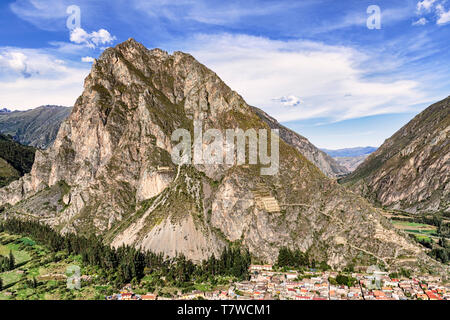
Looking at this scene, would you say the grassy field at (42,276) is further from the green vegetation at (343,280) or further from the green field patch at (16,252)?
the green vegetation at (343,280)

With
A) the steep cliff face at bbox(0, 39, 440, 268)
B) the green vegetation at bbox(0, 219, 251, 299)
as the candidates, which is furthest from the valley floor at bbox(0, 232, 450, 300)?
the steep cliff face at bbox(0, 39, 440, 268)

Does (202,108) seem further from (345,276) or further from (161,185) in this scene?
(345,276)

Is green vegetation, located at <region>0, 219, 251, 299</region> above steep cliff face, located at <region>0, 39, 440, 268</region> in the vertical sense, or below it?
below

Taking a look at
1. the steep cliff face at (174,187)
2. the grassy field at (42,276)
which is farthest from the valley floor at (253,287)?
the steep cliff face at (174,187)

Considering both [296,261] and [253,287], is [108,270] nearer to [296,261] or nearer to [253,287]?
[253,287]

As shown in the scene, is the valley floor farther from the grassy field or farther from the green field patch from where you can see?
the green field patch

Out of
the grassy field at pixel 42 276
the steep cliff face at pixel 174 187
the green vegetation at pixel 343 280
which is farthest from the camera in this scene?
the steep cliff face at pixel 174 187
